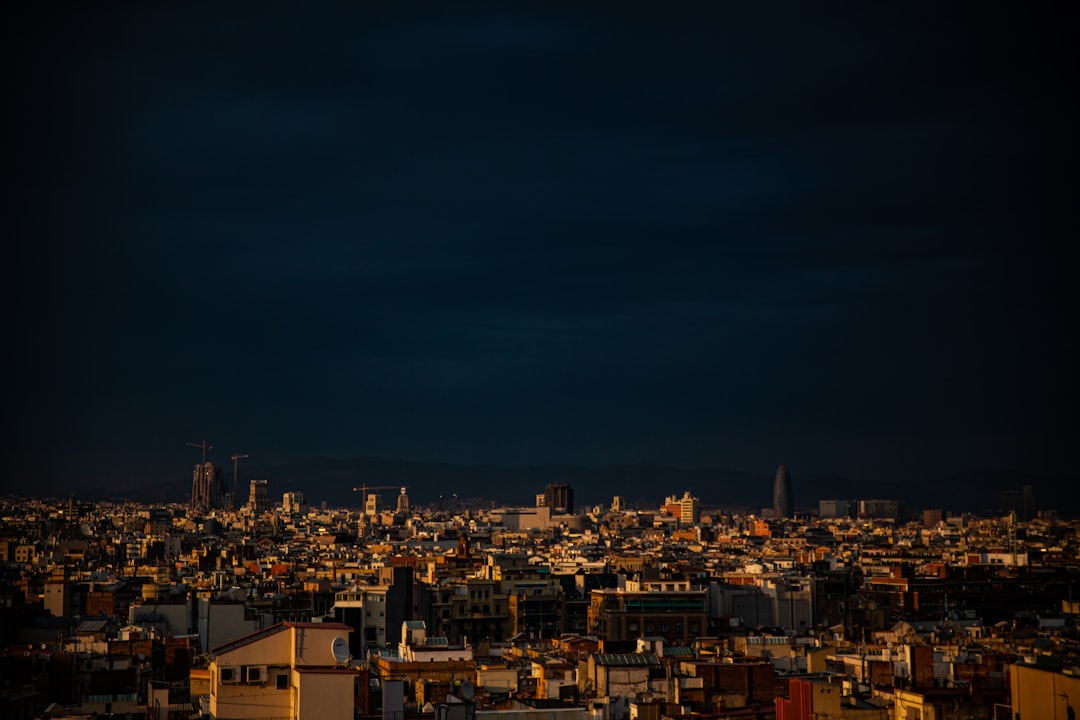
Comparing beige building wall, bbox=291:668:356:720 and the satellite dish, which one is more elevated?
the satellite dish

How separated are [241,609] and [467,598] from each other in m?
13.7

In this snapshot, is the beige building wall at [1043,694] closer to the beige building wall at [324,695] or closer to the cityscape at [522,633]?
the cityscape at [522,633]

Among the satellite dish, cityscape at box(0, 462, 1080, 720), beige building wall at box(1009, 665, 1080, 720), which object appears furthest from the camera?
cityscape at box(0, 462, 1080, 720)

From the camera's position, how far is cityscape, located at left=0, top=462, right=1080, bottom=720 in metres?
19.8

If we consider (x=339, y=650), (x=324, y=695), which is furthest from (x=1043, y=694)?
(x=324, y=695)

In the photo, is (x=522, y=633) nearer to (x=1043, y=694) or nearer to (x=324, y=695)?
(x=1043, y=694)

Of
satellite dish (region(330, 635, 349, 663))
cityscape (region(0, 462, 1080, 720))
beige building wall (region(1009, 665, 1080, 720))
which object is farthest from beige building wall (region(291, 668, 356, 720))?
beige building wall (region(1009, 665, 1080, 720))

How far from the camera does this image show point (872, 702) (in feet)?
75.8

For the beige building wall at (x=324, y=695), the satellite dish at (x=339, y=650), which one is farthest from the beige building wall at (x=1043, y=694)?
the satellite dish at (x=339, y=650)

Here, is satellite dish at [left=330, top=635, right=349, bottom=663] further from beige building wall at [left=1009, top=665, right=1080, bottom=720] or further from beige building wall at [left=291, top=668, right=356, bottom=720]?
beige building wall at [left=1009, top=665, right=1080, bottom=720]

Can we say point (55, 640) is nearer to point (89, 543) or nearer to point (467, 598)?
point (467, 598)

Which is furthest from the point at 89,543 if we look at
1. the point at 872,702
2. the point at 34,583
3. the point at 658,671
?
the point at 872,702

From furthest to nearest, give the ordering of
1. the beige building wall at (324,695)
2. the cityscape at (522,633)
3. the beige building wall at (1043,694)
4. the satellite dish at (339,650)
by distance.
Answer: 1. the cityscape at (522,633)
2. the satellite dish at (339,650)
3. the beige building wall at (1043,694)
4. the beige building wall at (324,695)

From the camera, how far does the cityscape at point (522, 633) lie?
19.8 m
